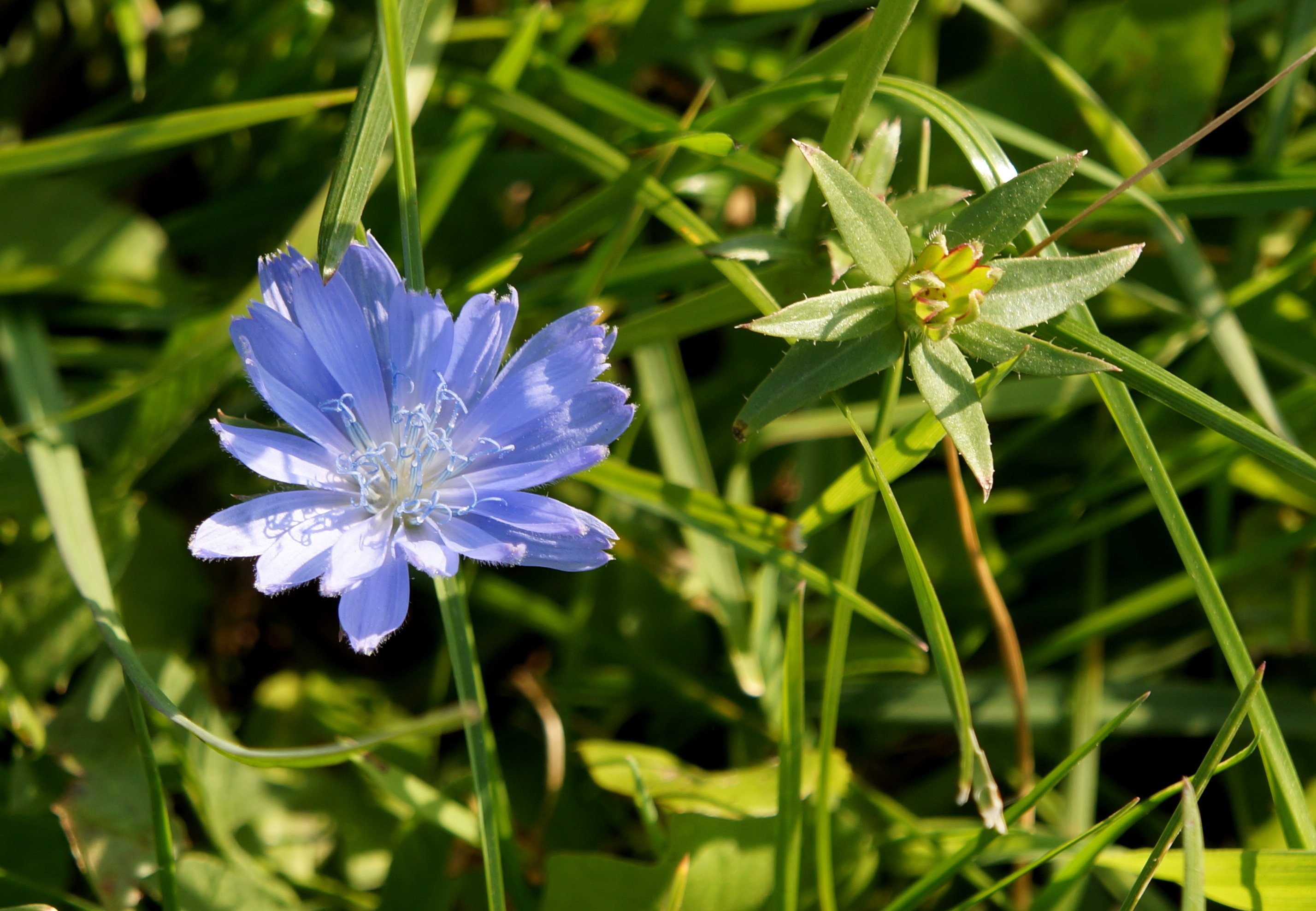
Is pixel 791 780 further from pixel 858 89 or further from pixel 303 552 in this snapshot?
pixel 858 89

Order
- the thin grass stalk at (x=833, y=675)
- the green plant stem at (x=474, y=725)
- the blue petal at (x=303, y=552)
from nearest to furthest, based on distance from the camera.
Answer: the blue petal at (x=303, y=552), the green plant stem at (x=474, y=725), the thin grass stalk at (x=833, y=675)

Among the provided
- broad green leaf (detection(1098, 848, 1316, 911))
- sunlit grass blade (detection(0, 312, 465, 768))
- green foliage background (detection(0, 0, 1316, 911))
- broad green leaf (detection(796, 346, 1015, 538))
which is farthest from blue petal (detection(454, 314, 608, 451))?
broad green leaf (detection(1098, 848, 1316, 911))

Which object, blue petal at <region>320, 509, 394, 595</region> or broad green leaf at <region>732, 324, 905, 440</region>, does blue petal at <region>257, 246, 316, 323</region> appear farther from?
broad green leaf at <region>732, 324, 905, 440</region>

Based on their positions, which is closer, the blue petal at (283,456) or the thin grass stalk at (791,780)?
the blue petal at (283,456)

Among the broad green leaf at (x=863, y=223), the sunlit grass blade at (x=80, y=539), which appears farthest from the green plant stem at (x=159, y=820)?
the broad green leaf at (x=863, y=223)

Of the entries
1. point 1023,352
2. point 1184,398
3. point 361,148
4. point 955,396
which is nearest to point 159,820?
point 361,148

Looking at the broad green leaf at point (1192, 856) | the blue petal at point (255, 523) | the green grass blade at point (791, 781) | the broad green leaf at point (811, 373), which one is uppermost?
the broad green leaf at point (811, 373)

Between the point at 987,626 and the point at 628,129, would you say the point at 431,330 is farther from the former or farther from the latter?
the point at 987,626

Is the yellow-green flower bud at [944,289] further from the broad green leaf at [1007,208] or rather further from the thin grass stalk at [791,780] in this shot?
the thin grass stalk at [791,780]
